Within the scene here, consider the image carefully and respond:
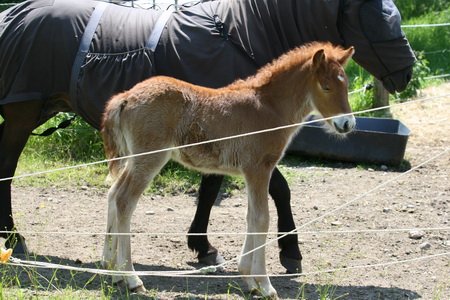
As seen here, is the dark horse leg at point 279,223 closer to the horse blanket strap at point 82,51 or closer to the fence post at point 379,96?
the horse blanket strap at point 82,51

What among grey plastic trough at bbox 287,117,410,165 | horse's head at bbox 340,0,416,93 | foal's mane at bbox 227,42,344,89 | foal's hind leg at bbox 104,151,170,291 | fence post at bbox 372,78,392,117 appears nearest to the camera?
foal's hind leg at bbox 104,151,170,291

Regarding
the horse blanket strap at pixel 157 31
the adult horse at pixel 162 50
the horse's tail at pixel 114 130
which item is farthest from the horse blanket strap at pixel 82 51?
the horse's tail at pixel 114 130

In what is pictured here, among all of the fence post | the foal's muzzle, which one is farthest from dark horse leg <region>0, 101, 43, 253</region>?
the fence post

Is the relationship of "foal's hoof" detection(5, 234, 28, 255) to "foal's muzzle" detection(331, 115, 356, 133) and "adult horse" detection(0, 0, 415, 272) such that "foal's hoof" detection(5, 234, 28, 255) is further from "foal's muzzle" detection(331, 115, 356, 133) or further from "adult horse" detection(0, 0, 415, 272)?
"foal's muzzle" detection(331, 115, 356, 133)

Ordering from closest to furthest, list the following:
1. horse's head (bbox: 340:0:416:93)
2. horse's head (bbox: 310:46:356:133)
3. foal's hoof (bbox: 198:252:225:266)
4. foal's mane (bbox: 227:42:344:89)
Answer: horse's head (bbox: 310:46:356:133)
foal's mane (bbox: 227:42:344:89)
horse's head (bbox: 340:0:416:93)
foal's hoof (bbox: 198:252:225:266)

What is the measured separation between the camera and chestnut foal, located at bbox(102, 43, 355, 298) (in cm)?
493

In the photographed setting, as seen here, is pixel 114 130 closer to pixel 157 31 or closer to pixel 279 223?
pixel 157 31

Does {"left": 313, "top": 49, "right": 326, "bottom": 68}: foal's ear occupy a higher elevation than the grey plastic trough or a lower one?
higher

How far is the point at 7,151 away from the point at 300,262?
2.05m

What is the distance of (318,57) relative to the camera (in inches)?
196

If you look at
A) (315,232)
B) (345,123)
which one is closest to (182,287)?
(315,232)

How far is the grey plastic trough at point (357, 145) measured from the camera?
317 inches

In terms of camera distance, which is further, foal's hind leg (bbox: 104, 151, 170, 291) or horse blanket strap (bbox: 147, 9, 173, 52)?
horse blanket strap (bbox: 147, 9, 173, 52)

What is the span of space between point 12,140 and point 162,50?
115cm
